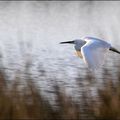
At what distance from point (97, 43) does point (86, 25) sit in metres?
5.51

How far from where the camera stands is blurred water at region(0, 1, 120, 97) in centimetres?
482

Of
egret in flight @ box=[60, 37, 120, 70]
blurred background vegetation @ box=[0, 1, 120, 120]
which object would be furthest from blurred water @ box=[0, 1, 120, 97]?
egret in flight @ box=[60, 37, 120, 70]

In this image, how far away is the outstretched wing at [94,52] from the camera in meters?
3.71

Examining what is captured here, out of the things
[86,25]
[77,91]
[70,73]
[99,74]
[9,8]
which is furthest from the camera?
[9,8]

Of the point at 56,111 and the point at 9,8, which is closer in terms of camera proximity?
the point at 56,111

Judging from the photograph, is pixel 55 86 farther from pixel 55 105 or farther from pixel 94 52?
pixel 94 52

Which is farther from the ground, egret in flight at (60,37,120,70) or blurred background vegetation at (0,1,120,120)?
egret in flight at (60,37,120,70)

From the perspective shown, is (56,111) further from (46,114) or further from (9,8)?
(9,8)

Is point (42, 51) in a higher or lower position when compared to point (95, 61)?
lower

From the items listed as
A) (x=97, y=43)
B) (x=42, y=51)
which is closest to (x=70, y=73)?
(x=97, y=43)

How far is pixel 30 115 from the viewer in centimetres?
352

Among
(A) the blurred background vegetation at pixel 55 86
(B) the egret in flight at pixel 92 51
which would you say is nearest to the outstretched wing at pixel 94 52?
(B) the egret in flight at pixel 92 51

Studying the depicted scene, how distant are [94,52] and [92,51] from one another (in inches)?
1.0

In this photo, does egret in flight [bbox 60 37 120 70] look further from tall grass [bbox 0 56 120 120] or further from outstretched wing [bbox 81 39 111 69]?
tall grass [bbox 0 56 120 120]
